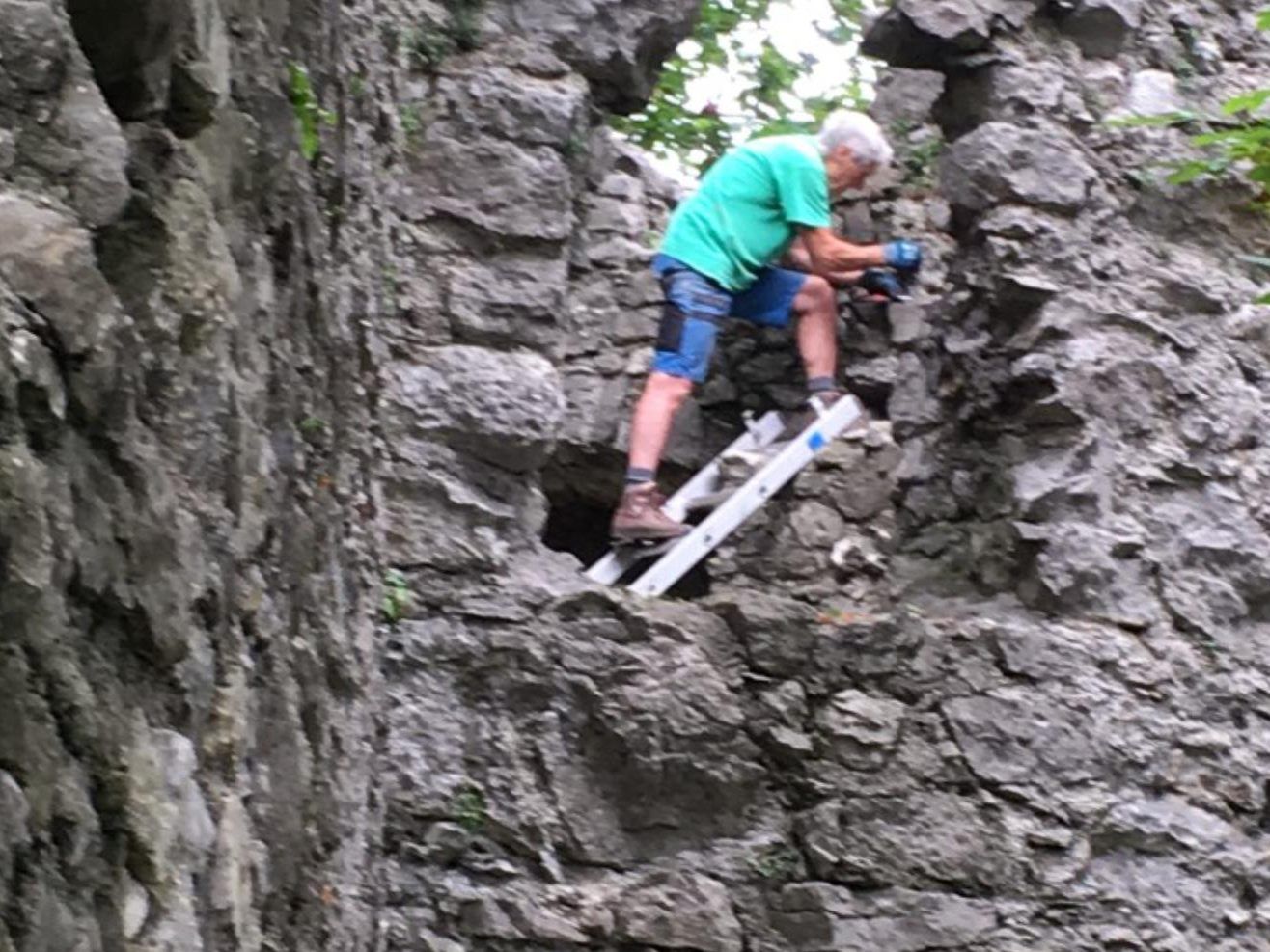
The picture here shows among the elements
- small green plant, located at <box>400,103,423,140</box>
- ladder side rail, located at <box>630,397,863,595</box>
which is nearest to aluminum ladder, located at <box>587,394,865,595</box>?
ladder side rail, located at <box>630,397,863,595</box>

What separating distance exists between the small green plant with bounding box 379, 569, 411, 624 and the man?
73cm

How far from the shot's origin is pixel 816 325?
489cm

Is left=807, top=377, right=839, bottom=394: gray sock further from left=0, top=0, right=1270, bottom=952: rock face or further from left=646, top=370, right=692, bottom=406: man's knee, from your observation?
left=646, top=370, right=692, bottom=406: man's knee

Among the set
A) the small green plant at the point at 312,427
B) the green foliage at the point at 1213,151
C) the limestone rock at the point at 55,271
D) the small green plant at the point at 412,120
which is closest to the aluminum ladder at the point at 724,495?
the green foliage at the point at 1213,151

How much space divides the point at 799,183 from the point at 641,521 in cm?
106

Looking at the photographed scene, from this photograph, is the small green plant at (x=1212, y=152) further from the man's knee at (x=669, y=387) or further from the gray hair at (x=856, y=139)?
the man's knee at (x=669, y=387)

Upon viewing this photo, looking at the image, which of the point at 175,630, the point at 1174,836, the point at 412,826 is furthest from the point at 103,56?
the point at 1174,836

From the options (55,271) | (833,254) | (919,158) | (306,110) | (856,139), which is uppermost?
(55,271)

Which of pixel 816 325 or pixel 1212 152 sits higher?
pixel 1212 152

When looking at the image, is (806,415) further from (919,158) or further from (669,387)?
(919,158)

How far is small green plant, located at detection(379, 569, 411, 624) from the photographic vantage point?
386 centimetres

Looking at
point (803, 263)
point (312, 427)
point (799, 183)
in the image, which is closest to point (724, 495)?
point (803, 263)

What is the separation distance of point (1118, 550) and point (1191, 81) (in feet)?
5.78

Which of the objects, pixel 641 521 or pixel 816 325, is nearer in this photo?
pixel 641 521
